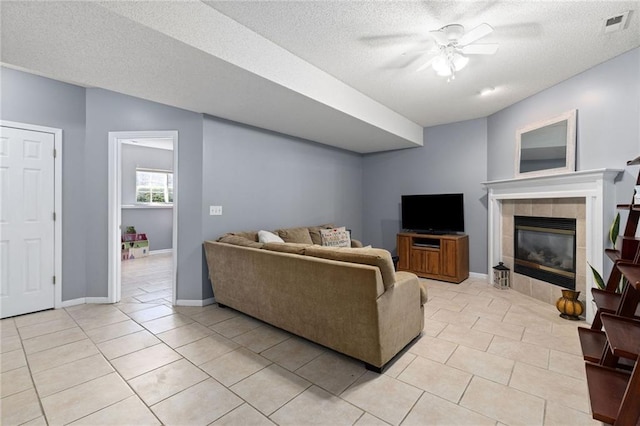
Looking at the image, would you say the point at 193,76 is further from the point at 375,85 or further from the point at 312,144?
the point at 312,144

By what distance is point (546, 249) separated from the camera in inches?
145

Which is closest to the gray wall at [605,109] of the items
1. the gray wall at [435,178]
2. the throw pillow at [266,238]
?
the gray wall at [435,178]

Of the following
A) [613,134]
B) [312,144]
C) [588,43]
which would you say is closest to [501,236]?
[613,134]

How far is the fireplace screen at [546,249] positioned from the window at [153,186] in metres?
7.75

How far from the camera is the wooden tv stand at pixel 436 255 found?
447cm

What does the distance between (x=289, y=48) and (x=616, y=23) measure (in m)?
2.69

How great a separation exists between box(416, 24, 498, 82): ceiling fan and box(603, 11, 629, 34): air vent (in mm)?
851

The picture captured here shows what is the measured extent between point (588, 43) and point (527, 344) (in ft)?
9.14

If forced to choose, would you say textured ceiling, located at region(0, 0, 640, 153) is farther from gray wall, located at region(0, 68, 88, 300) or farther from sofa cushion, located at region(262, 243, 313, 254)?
sofa cushion, located at region(262, 243, 313, 254)

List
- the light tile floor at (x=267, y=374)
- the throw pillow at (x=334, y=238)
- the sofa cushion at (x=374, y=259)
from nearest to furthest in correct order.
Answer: the light tile floor at (x=267, y=374) → the sofa cushion at (x=374, y=259) → the throw pillow at (x=334, y=238)

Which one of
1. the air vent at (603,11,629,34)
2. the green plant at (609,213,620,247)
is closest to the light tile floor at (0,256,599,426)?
the green plant at (609,213,620,247)

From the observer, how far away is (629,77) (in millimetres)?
2732

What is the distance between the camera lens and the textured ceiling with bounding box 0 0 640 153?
189 centimetres

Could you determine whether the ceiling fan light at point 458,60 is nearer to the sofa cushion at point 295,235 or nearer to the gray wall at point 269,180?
the gray wall at point 269,180
